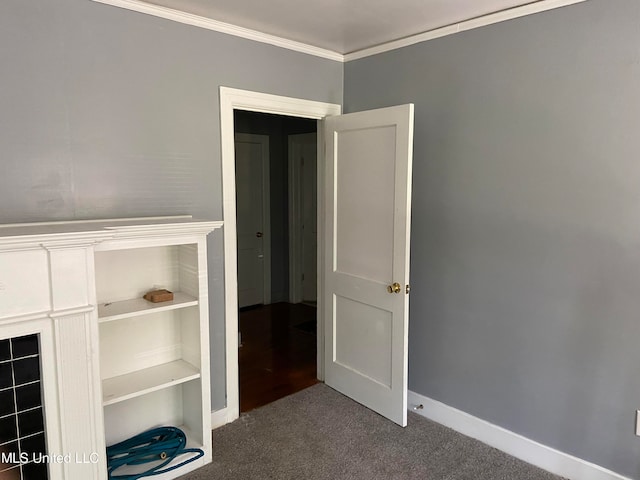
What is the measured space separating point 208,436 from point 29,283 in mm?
1270

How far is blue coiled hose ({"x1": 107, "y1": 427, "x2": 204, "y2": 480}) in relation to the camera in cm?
220

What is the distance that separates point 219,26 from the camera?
2.53 meters

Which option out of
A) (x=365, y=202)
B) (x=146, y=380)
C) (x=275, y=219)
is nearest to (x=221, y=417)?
(x=146, y=380)

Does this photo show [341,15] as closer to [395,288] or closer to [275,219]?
[395,288]

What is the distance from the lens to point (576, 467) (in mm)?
2254

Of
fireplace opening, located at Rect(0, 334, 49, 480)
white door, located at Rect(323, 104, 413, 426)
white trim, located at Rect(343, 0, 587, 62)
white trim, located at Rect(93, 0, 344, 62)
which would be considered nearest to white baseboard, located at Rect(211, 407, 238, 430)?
white door, located at Rect(323, 104, 413, 426)

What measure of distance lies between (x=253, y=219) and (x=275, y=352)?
1900 millimetres

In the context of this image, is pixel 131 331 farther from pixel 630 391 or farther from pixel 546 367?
pixel 630 391

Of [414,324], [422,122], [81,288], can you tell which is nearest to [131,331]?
[81,288]

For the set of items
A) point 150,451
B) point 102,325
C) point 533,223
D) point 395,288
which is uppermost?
point 533,223

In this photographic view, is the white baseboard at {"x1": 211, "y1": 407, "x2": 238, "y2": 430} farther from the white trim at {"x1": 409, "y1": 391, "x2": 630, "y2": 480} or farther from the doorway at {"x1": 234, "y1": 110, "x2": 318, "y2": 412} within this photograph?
the doorway at {"x1": 234, "y1": 110, "x2": 318, "y2": 412}

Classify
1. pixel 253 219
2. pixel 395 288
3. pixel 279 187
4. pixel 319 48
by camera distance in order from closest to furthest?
pixel 395 288
pixel 319 48
pixel 253 219
pixel 279 187

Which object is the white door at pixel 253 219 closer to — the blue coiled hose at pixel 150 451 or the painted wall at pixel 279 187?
the painted wall at pixel 279 187

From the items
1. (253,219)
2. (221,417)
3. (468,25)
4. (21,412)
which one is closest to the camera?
(21,412)
